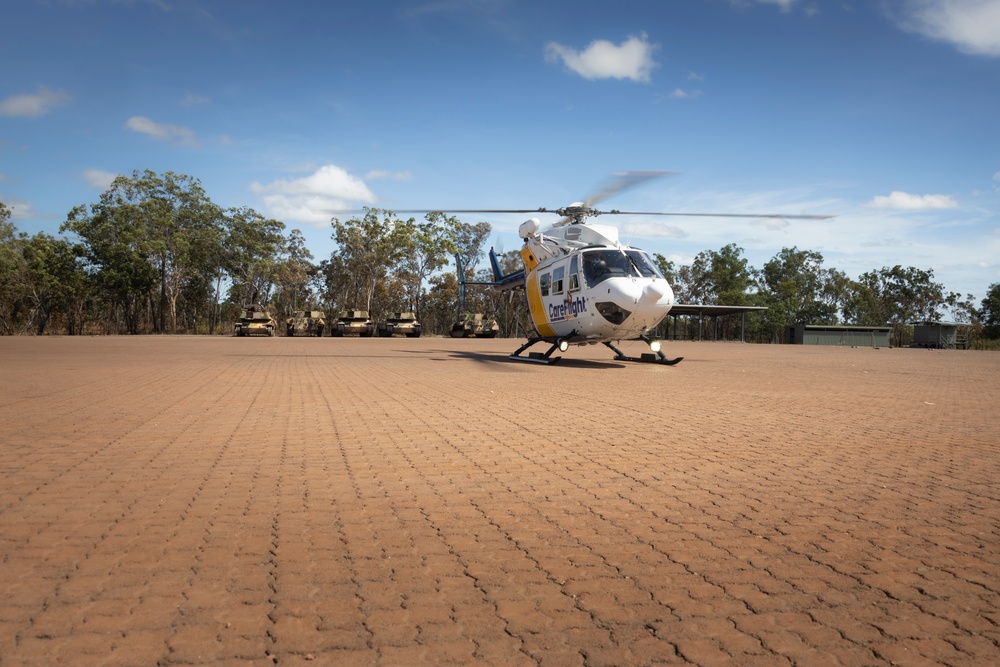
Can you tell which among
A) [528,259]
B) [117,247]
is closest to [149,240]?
Answer: [117,247]

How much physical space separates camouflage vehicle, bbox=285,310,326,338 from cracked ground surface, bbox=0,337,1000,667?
41.5 m

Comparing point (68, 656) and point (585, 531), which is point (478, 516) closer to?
point (585, 531)

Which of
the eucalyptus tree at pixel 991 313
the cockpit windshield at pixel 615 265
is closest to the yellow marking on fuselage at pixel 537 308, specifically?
the cockpit windshield at pixel 615 265

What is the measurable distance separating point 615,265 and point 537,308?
3.34 meters

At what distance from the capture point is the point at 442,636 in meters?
2.32

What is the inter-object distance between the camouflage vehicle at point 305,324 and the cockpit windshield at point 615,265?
121 feet

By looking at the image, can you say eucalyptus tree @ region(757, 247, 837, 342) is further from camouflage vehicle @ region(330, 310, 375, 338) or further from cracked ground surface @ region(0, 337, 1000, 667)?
cracked ground surface @ region(0, 337, 1000, 667)

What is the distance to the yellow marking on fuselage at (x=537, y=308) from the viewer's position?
54.9 ft

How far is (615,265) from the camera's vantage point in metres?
14.2

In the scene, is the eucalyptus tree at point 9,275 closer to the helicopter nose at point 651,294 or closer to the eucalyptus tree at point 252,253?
the eucalyptus tree at point 252,253

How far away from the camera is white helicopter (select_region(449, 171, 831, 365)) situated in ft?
45.2

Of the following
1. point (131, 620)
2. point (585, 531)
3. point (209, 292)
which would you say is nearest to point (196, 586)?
point (131, 620)

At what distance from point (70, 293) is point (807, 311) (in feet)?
211

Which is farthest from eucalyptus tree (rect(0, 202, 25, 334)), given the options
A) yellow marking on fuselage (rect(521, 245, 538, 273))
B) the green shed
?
the green shed
